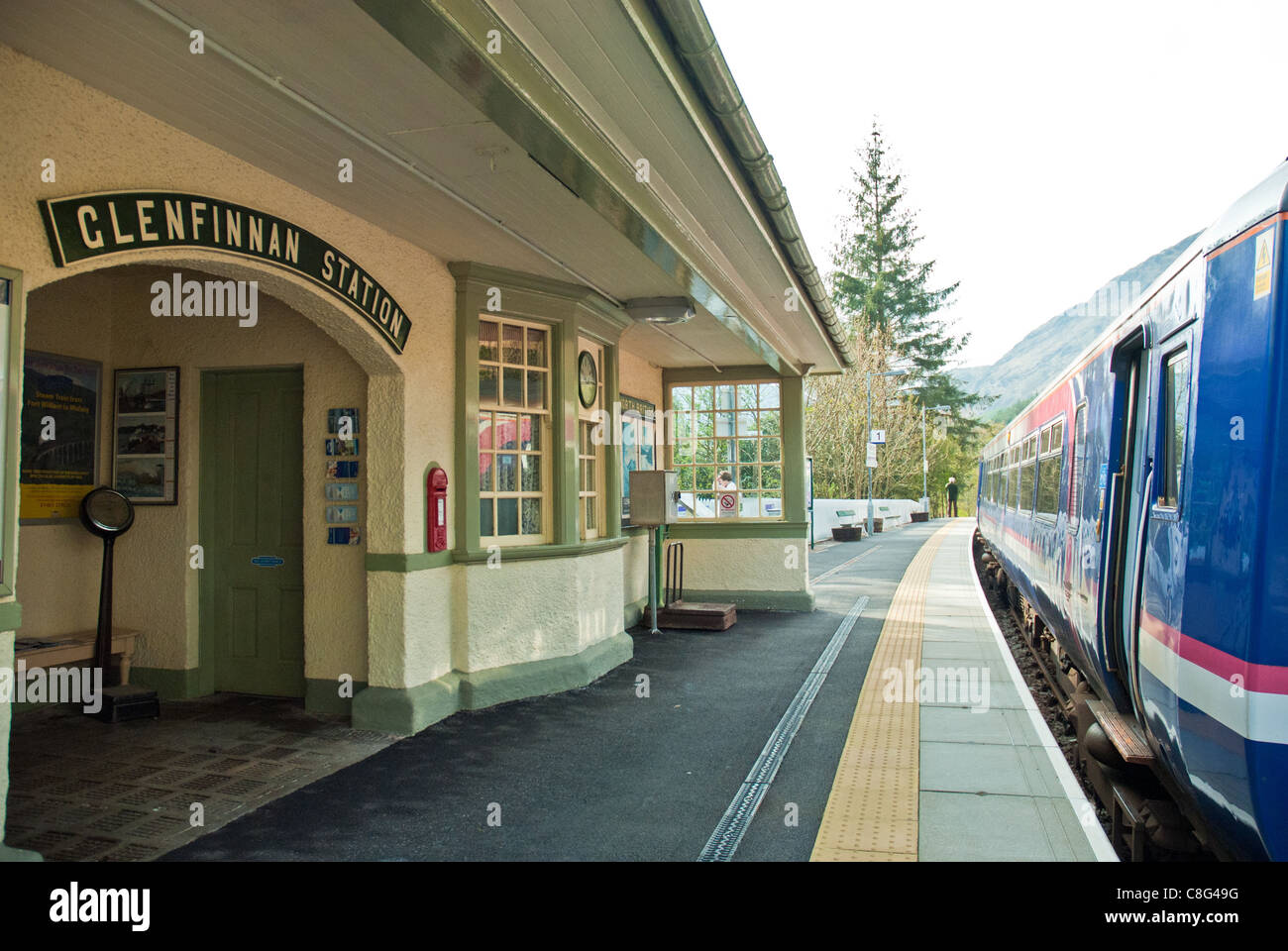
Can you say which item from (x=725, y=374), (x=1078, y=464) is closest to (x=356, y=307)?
(x=1078, y=464)

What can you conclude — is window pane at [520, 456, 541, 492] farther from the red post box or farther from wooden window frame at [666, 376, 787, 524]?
wooden window frame at [666, 376, 787, 524]

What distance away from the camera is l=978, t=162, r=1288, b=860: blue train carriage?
8.36 feet

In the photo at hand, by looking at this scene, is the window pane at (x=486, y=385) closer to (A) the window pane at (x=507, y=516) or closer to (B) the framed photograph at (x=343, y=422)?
(A) the window pane at (x=507, y=516)

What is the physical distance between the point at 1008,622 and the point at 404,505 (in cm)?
1036

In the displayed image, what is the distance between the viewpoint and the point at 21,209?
3.34 meters

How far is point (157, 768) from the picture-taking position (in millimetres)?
4992

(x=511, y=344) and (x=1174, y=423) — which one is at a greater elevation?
(x=511, y=344)

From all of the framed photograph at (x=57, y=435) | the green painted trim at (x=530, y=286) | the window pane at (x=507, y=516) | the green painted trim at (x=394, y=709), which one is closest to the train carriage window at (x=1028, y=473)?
the green painted trim at (x=530, y=286)

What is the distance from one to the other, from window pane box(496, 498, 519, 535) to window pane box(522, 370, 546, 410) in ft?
2.56

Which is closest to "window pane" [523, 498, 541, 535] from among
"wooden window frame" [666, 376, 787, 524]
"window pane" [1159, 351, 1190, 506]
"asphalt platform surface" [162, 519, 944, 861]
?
"asphalt platform surface" [162, 519, 944, 861]

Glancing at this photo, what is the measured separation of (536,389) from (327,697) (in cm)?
274

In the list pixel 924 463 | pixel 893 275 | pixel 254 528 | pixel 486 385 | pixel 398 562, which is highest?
pixel 893 275

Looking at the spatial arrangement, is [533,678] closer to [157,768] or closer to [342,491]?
[342,491]
